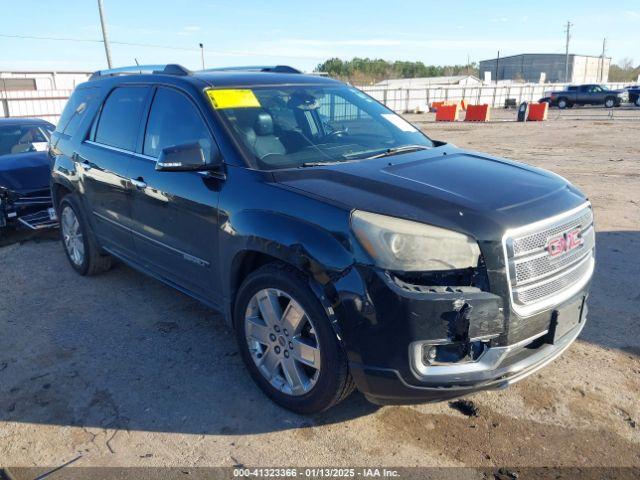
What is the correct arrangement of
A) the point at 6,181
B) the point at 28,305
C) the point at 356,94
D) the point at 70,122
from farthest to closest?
the point at 6,181 → the point at 70,122 → the point at 28,305 → the point at 356,94

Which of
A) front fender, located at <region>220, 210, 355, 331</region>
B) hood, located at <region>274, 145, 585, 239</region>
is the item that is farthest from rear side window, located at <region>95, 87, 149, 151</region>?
hood, located at <region>274, 145, 585, 239</region>

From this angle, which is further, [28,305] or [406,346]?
[28,305]

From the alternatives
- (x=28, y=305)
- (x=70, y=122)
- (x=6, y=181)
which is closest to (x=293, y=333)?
(x=28, y=305)

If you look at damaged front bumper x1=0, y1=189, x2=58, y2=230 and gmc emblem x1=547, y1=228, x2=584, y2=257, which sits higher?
gmc emblem x1=547, y1=228, x2=584, y2=257

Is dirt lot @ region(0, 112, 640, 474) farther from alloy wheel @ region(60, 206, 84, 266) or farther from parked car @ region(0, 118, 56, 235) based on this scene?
parked car @ region(0, 118, 56, 235)

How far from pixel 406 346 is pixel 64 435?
6.61 ft

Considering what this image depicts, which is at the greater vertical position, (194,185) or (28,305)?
(194,185)

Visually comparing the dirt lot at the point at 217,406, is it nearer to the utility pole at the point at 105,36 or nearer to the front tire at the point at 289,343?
the front tire at the point at 289,343

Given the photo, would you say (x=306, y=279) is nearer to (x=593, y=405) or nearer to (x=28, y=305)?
(x=593, y=405)

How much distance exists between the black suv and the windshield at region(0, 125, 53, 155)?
4346mm

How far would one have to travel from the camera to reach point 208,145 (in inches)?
138

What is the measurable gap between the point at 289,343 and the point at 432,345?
2.80 ft

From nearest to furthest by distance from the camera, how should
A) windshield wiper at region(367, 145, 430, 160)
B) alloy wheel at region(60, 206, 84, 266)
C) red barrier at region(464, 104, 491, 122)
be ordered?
windshield wiper at region(367, 145, 430, 160)
alloy wheel at region(60, 206, 84, 266)
red barrier at region(464, 104, 491, 122)

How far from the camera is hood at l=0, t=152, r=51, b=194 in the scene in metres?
6.85
